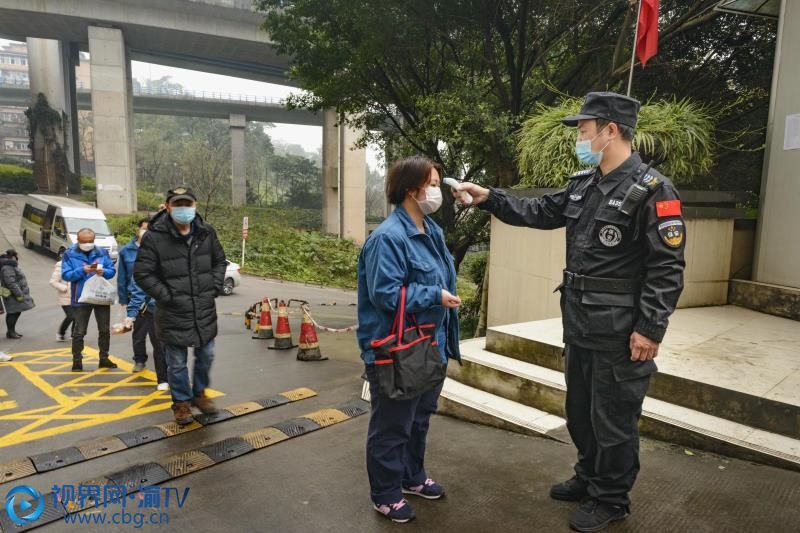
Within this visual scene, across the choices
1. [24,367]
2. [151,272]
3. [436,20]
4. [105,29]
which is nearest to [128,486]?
[151,272]

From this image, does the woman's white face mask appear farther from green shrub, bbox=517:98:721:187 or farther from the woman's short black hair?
green shrub, bbox=517:98:721:187

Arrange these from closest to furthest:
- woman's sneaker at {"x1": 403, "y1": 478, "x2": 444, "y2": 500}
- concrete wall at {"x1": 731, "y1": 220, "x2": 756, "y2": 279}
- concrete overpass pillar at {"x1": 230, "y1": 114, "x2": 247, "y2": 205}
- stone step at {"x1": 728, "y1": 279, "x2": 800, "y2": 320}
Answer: woman's sneaker at {"x1": 403, "y1": 478, "x2": 444, "y2": 500} < stone step at {"x1": 728, "y1": 279, "x2": 800, "y2": 320} < concrete wall at {"x1": 731, "y1": 220, "x2": 756, "y2": 279} < concrete overpass pillar at {"x1": 230, "y1": 114, "x2": 247, "y2": 205}

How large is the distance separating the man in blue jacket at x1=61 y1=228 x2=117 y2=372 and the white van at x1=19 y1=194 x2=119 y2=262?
1194cm

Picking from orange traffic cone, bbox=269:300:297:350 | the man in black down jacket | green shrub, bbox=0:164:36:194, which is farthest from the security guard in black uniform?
green shrub, bbox=0:164:36:194

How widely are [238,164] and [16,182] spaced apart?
16.4 meters

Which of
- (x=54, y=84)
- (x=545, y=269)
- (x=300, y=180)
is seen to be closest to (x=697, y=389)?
(x=545, y=269)

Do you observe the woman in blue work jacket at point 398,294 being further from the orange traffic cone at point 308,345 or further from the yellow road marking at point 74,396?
the orange traffic cone at point 308,345

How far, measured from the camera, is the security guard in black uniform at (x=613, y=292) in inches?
95.1

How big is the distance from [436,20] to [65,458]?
978 cm

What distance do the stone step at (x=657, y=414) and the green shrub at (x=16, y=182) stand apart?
37789 millimetres

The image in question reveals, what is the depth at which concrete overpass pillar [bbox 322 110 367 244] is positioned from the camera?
32281 mm

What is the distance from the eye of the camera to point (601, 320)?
100 inches

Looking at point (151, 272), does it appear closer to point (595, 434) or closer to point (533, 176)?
point (595, 434)

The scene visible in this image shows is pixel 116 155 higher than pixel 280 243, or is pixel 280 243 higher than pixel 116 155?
pixel 116 155
